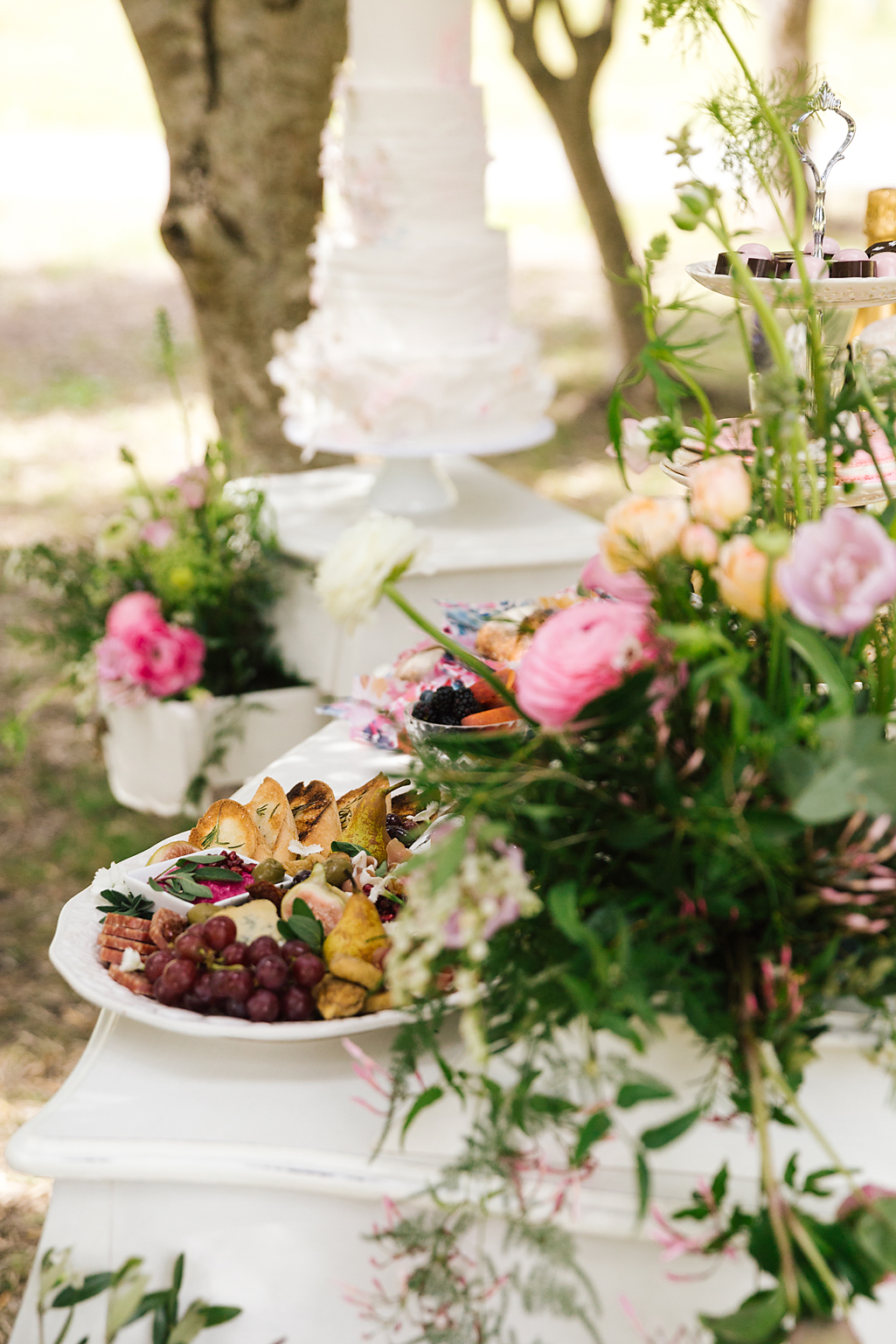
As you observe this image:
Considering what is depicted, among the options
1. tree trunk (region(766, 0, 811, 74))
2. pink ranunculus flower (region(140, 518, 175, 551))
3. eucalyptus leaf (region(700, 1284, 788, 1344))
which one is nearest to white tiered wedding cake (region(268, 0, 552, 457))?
pink ranunculus flower (region(140, 518, 175, 551))

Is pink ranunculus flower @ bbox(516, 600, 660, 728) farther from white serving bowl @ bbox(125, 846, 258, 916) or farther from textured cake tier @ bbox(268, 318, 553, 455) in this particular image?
textured cake tier @ bbox(268, 318, 553, 455)

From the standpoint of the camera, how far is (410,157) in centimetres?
202

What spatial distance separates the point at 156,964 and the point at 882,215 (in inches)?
37.5

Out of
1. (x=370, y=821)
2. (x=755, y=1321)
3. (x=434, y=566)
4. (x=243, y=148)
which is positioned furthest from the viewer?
(x=243, y=148)

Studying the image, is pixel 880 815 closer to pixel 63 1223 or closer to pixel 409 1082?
pixel 409 1082

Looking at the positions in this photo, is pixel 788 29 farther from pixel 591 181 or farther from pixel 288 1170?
pixel 288 1170

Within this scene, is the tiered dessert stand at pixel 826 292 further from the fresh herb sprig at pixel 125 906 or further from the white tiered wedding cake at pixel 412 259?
the white tiered wedding cake at pixel 412 259

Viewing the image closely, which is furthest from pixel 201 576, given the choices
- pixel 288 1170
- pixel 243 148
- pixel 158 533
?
pixel 288 1170

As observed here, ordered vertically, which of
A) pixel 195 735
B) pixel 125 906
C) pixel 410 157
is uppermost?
pixel 410 157

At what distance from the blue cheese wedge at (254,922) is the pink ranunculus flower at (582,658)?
26 cm

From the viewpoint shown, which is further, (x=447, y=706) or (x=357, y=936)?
(x=447, y=706)

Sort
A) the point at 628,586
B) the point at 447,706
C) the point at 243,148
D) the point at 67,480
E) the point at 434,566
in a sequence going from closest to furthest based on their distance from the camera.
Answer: the point at 628,586, the point at 447,706, the point at 434,566, the point at 243,148, the point at 67,480

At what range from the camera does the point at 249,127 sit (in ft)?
8.60

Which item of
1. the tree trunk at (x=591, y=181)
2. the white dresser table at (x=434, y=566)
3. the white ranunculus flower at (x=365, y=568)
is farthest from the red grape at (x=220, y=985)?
the tree trunk at (x=591, y=181)
